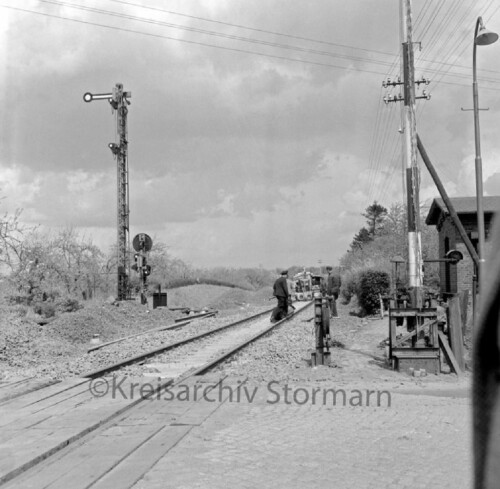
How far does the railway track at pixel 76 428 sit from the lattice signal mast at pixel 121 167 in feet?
73.9

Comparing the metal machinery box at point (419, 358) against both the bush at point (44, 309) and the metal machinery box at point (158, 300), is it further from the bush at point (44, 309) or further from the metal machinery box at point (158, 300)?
the metal machinery box at point (158, 300)

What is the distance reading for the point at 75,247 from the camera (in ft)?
141

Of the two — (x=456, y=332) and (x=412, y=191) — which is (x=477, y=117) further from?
(x=456, y=332)

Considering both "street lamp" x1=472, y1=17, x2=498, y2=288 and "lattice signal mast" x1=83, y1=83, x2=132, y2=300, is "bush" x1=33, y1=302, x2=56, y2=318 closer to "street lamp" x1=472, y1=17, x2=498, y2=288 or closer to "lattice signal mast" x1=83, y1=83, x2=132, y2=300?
"lattice signal mast" x1=83, y1=83, x2=132, y2=300

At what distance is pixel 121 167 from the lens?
110ft

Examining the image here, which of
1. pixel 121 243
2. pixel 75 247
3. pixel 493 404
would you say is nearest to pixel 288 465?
pixel 493 404

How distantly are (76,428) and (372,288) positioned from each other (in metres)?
20.3

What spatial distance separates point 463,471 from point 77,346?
13541 mm

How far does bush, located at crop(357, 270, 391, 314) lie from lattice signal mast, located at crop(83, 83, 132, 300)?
13114 mm

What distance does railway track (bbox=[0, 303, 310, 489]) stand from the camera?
528 cm

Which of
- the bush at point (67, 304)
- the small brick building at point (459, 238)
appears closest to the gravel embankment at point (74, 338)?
the bush at point (67, 304)

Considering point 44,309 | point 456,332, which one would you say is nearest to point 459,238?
point 44,309

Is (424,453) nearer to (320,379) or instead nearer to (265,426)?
(265,426)

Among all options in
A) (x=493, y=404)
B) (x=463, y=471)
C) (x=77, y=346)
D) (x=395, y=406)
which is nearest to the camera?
(x=493, y=404)
